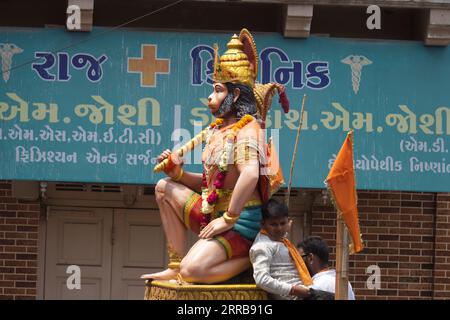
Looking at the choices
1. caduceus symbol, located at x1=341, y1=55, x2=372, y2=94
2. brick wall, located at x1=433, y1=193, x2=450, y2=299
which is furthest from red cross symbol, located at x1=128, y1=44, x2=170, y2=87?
brick wall, located at x1=433, y1=193, x2=450, y2=299

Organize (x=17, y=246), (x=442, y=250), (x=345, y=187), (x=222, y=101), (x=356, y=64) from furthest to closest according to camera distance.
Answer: (x=442, y=250)
(x=17, y=246)
(x=356, y=64)
(x=222, y=101)
(x=345, y=187)

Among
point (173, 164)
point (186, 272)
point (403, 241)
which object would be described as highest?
point (173, 164)

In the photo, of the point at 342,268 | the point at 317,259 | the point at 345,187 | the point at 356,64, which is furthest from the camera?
the point at 356,64

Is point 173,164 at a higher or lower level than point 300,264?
higher

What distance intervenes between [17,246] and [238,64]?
5.73 m

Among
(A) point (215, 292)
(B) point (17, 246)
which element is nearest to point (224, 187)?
(A) point (215, 292)

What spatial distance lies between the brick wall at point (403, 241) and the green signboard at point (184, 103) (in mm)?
808

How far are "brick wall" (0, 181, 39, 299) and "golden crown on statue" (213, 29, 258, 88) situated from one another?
214 inches

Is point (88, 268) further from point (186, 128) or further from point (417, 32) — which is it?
point (417, 32)

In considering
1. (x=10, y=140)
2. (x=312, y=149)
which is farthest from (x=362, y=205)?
(x=10, y=140)

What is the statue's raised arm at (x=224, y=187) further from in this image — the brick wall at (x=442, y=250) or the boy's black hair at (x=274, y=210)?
the brick wall at (x=442, y=250)

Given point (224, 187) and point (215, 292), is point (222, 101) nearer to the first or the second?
point (224, 187)

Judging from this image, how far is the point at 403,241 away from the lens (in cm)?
1525

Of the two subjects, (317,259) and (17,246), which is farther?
(17,246)
